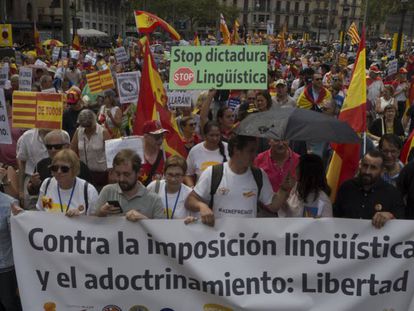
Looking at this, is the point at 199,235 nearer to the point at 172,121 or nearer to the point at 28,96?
the point at 172,121

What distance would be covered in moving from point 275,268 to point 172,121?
2419 mm

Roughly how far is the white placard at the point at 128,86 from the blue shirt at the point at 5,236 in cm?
425

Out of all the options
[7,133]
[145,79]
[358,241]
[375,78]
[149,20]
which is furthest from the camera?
[375,78]

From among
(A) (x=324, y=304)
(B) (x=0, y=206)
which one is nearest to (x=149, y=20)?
(B) (x=0, y=206)

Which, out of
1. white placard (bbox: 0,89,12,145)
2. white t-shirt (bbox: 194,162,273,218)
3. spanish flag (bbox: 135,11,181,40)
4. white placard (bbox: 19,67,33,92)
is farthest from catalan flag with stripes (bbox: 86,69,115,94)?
white t-shirt (bbox: 194,162,273,218)

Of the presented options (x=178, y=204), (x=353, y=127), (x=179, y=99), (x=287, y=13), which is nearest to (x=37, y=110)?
(x=178, y=204)

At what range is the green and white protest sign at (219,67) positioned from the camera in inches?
205

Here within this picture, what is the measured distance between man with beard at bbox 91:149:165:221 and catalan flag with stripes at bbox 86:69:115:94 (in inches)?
232

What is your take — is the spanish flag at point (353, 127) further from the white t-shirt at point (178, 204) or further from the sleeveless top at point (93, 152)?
the sleeveless top at point (93, 152)

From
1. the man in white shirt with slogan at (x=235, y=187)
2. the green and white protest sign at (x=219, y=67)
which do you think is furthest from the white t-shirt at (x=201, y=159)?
the man in white shirt with slogan at (x=235, y=187)

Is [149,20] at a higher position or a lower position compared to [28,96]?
higher

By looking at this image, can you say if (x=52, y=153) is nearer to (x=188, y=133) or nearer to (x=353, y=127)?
(x=188, y=133)

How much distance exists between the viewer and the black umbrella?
3543 millimetres

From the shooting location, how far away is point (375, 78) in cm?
Answer: 1198
